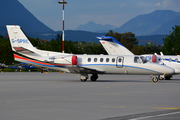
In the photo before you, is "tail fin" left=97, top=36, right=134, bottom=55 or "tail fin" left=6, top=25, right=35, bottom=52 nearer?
"tail fin" left=6, top=25, right=35, bottom=52

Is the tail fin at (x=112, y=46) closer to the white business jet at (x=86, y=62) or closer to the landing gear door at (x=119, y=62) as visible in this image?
the white business jet at (x=86, y=62)

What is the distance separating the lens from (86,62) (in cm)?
3297

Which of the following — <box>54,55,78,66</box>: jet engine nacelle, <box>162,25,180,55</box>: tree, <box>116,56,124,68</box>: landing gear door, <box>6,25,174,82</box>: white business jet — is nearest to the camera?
<box>6,25,174,82</box>: white business jet

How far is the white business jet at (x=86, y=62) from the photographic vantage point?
31391 mm

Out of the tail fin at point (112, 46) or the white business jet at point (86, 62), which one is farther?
the tail fin at point (112, 46)

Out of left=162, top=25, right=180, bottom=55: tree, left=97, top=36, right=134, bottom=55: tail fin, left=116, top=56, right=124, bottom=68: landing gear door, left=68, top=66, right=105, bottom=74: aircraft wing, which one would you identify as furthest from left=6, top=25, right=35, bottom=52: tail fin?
left=162, top=25, right=180, bottom=55: tree

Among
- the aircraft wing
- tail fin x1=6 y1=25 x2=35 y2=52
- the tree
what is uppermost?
the tree

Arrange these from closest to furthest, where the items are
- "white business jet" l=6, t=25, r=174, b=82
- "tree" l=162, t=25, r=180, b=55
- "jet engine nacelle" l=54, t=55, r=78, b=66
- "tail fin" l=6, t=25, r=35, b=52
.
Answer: "white business jet" l=6, t=25, r=174, b=82 → "jet engine nacelle" l=54, t=55, r=78, b=66 → "tail fin" l=6, t=25, r=35, b=52 → "tree" l=162, t=25, r=180, b=55

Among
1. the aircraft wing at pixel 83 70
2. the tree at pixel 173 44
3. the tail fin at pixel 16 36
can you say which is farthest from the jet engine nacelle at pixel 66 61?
the tree at pixel 173 44

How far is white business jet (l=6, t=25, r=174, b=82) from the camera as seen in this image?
31391 mm

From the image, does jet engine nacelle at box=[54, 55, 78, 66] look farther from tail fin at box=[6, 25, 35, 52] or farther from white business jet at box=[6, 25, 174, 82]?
tail fin at box=[6, 25, 35, 52]

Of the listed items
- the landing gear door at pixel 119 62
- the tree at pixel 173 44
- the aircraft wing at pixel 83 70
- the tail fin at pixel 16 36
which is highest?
the tree at pixel 173 44

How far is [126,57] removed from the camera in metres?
32.2

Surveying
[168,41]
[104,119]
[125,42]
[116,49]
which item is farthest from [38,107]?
[125,42]
